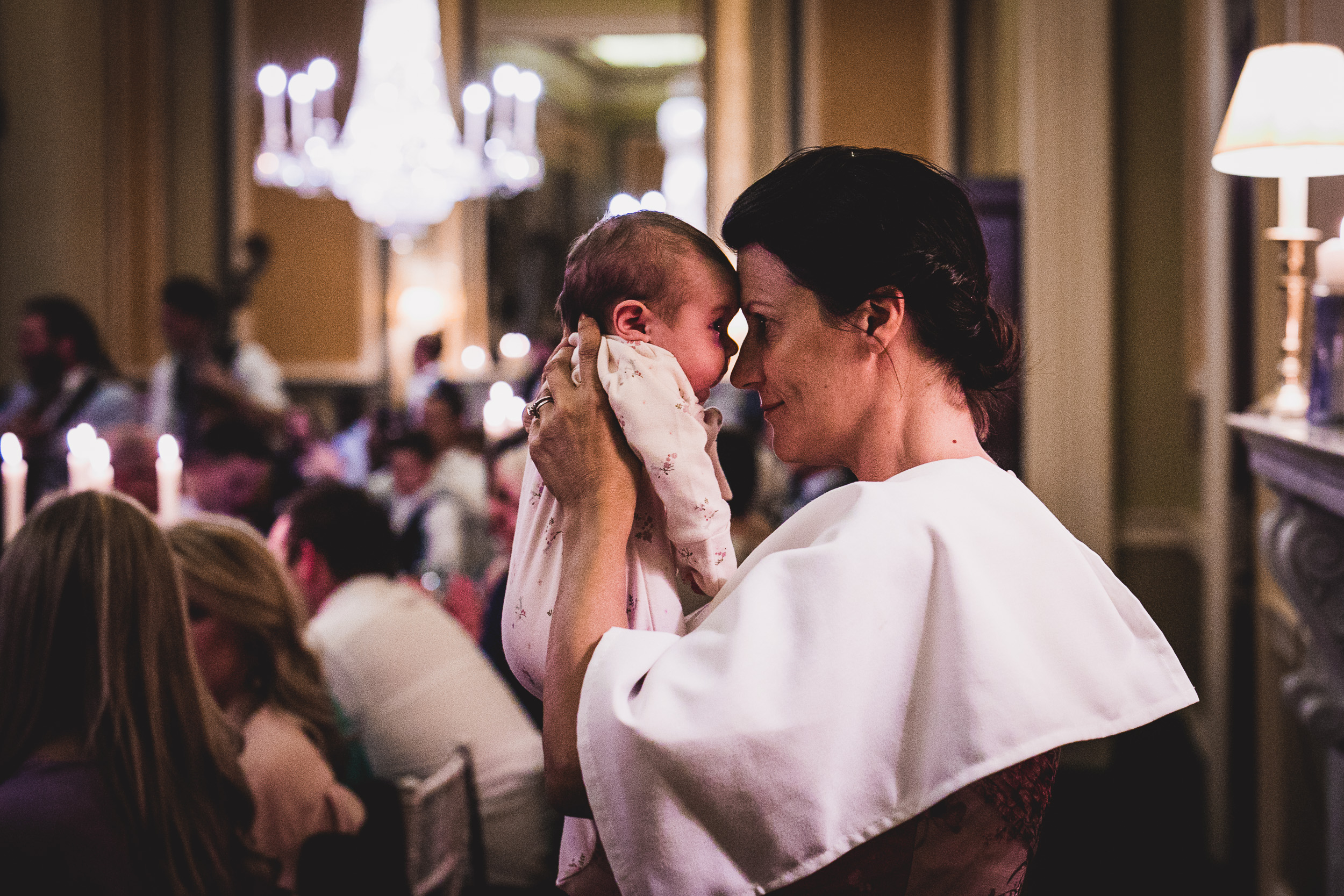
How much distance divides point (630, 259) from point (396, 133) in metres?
6.28

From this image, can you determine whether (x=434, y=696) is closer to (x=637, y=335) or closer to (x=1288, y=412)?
(x=637, y=335)

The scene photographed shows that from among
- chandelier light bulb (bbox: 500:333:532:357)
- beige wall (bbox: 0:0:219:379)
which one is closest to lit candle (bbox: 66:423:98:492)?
beige wall (bbox: 0:0:219:379)

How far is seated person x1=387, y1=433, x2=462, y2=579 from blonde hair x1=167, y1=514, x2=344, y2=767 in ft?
5.75

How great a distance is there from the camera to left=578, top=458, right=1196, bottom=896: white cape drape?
842mm

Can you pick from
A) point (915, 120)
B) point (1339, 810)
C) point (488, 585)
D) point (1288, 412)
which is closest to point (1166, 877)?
point (1339, 810)

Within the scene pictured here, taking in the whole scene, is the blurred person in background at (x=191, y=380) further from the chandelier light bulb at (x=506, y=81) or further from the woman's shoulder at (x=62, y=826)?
the chandelier light bulb at (x=506, y=81)

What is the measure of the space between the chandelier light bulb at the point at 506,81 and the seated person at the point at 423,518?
11.9 ft

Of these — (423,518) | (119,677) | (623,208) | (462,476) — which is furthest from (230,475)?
(623,208)

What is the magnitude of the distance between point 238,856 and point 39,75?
24.5 feet

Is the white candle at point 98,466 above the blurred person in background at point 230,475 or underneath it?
above

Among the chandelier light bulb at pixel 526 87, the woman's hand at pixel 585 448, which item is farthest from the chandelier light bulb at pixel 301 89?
the woman's hand at pixel 585 448

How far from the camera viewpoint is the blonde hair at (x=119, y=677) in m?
1.41

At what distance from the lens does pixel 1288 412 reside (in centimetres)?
217

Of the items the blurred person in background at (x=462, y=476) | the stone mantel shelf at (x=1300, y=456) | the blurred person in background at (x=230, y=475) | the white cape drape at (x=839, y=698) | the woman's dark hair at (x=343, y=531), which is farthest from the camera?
the blurred person in background at (x=462, y=476)
